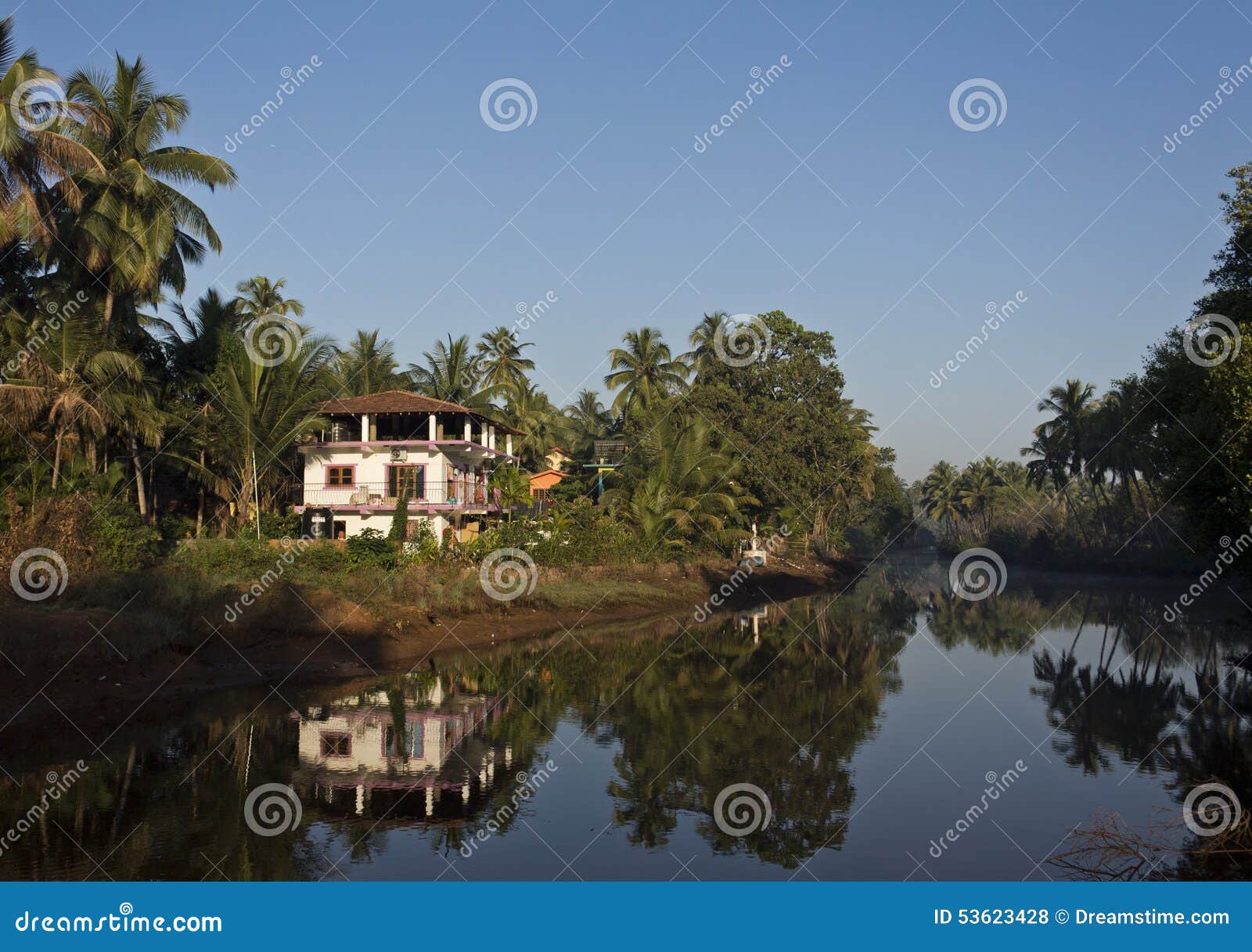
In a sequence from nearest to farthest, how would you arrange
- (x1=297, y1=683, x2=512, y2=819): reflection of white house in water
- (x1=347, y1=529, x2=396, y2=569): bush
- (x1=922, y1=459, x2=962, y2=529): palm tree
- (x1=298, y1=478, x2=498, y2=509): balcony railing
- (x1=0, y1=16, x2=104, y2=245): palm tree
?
1. (x1=297, y1=683, x2=512, y2=819): reflection of white house in water
2. (x1=0, y1=16, x2=104, y2=245): palm tree
3. (x1=347, y1=529, x2=396, y2=569): bush
4. (x1=298, y1=478, x2=498, y2=509): balcony railing
5. (x1=922, y1=459, x2=962, y2=529): palm tree

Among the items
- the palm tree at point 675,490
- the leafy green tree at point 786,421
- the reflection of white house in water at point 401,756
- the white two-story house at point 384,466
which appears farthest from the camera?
the leafy green tree at point 786,421

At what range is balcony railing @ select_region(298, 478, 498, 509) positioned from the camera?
42.7 meters

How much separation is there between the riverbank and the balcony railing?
5.90 m

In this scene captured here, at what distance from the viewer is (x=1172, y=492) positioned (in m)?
24.0

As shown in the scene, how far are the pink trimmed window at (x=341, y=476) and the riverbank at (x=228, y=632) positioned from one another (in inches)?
396

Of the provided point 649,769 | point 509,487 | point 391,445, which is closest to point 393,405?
point 391,445

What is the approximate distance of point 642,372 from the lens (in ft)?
225

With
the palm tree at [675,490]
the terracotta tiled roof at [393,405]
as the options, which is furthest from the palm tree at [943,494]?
the terracotta tiled roof at [393,405]

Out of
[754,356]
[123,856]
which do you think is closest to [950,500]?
[754,356]

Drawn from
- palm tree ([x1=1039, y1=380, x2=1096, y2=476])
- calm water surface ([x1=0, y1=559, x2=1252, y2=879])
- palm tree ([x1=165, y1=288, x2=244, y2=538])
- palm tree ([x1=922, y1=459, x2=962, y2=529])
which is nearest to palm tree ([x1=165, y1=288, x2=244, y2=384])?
palm tree ([x1=165, y1=288, x2=244, y2=538])

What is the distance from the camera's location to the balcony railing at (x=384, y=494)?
4269 cm

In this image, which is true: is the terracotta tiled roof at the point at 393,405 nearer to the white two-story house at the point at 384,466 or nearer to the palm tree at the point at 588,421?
the white two-story house at the point at 384,466

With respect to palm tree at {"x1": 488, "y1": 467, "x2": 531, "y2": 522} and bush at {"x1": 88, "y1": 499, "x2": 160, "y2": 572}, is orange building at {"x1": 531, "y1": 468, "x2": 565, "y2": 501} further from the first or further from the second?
bush at {"x1": 88, "y1": 499, "x2": 160, "y2": 572}

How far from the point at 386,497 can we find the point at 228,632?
1822 centimetres
